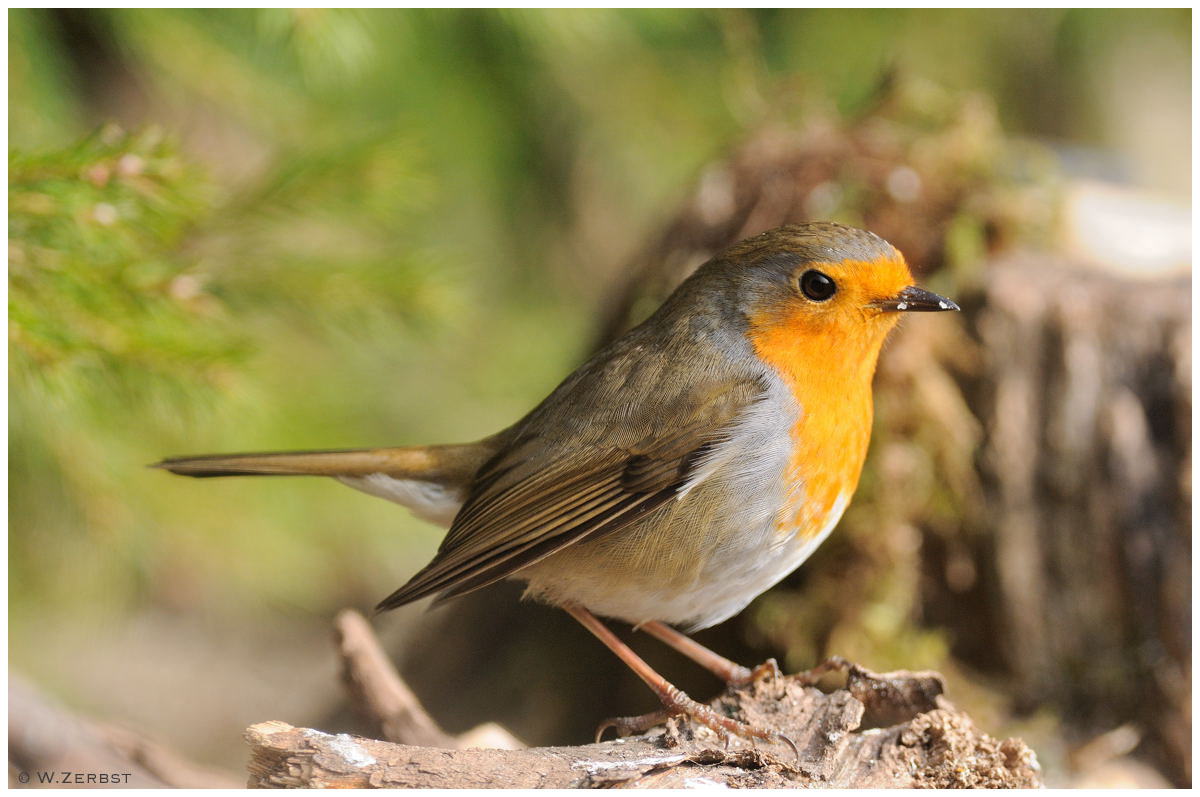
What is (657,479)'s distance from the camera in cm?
232

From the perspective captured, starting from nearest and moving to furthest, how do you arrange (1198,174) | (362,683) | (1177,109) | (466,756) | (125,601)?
(466,756)
(362,683)
(1198,174)
(125,601)
(1177,109)

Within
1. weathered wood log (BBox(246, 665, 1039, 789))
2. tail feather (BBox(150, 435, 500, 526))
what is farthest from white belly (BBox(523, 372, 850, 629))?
tail feather (BBox(150, 435, 500, 526))

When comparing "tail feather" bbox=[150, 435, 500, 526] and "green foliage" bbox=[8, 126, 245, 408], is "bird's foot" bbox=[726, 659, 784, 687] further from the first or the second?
"green foliage" bbox=[8, 126, 245, 408]

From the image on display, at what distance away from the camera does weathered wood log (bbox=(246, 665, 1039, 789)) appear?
1949 millimetres

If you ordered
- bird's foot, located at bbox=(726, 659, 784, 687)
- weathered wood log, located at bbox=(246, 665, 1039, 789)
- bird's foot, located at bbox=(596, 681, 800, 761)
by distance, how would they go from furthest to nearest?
bird's foot, located at bbox=(726, 659, 784, 687), bird's foot, located at bbox=(596, 681, 800, 761), weathered wood log, located at bbox=(246, 665, 1039, 789)

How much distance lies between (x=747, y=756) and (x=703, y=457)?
1.97ft

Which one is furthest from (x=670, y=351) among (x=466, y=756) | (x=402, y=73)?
(x=402, y=73)

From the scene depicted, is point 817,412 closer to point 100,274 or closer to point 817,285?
point 817,285

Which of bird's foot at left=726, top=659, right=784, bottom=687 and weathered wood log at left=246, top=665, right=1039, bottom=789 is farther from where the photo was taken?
bird's foot at left=726, top=659, right=784, bottom=687

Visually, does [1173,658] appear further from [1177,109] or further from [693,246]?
[1177,109]

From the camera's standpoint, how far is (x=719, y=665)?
103 inches

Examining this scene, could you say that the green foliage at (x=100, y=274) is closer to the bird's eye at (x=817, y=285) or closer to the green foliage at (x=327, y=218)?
the green foliage at (x=327, y=218)

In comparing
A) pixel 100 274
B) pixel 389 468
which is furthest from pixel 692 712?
pixel 100 274

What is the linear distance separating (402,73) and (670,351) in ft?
8.23
